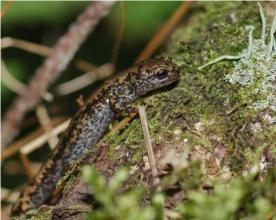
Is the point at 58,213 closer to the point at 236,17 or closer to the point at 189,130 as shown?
the point at 189,130

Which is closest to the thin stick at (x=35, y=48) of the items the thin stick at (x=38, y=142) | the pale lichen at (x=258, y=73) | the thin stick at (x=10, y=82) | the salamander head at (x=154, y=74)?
the thin stick at (x=10, y=82)

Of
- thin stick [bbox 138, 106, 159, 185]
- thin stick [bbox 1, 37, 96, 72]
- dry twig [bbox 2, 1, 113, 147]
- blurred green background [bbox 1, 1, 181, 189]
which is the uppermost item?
blurred green background [bbox 1, 1, 181, 189]

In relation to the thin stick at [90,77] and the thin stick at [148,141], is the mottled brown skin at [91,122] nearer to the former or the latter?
the thin stick at [148,141]

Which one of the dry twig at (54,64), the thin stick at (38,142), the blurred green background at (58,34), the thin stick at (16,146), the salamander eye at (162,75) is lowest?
the salamander eye at (162,75)

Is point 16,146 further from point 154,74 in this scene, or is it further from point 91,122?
point 154,74

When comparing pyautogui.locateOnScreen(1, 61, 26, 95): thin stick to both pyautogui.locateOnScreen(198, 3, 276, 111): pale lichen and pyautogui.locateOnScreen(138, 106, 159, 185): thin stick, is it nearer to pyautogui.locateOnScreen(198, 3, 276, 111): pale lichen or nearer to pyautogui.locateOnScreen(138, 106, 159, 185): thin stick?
pyautogui.locateOnScreen(138, 106, 159, 185): thin stick

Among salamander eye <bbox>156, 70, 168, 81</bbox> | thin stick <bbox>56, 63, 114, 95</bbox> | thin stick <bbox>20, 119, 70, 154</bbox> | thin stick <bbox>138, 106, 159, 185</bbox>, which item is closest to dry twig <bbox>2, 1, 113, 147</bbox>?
thin stick <bbox>56, 63, 114, 95</bbox>
